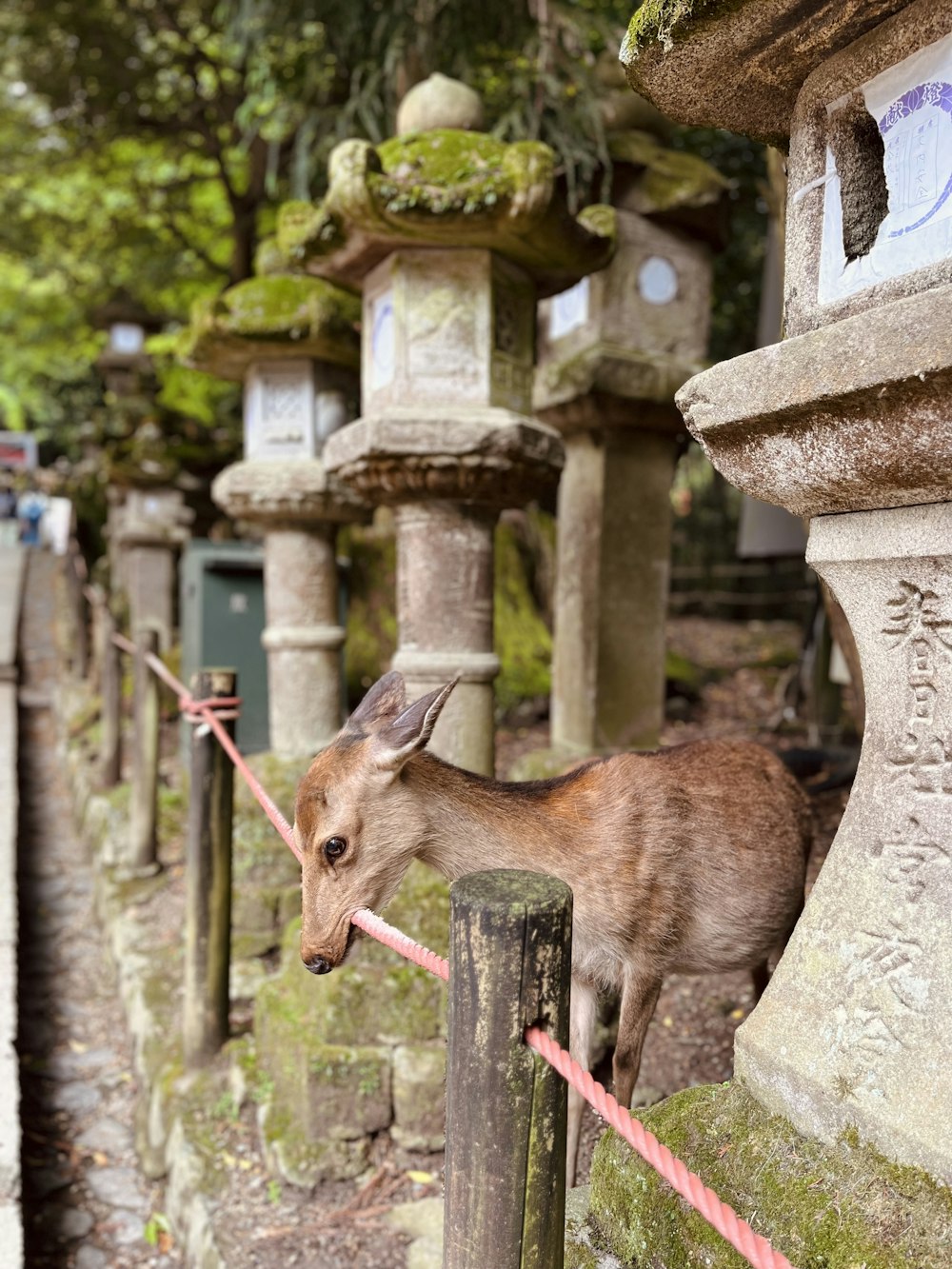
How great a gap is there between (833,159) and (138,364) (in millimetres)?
10367

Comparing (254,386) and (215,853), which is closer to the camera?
(215,853)

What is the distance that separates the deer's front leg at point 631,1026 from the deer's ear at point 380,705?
0.73m

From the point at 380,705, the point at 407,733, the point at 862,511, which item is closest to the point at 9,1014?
the point at 380,705

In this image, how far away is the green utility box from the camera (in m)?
6.18

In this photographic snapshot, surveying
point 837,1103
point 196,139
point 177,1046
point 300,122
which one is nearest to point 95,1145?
point 177,1046

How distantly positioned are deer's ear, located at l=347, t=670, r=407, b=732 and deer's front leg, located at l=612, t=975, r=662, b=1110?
28.8 inches

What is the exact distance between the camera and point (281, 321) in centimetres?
430

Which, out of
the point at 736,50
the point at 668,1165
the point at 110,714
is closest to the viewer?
the point at 668,1165

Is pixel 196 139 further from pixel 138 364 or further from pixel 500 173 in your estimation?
pixel 500 173

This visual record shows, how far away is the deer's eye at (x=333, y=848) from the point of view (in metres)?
1.84

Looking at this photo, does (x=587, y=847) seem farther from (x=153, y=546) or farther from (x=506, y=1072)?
(x=153, y=546)

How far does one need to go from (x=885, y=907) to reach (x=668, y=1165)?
2.03 feet

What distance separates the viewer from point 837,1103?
4.75 feet

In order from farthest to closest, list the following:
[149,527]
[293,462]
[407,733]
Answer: [149,527] → [293,462] → [407,733]
